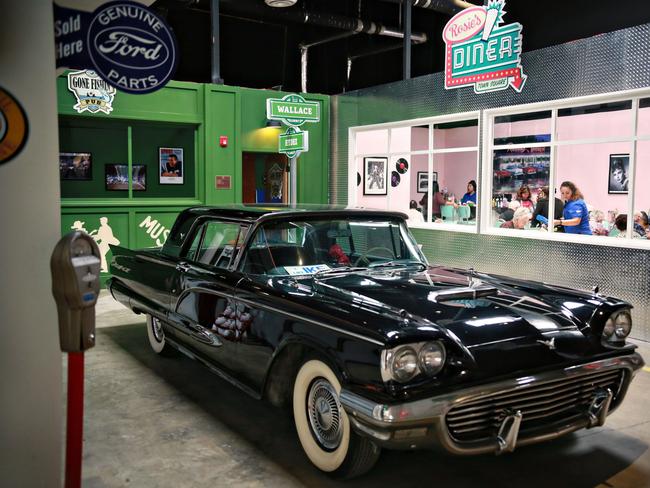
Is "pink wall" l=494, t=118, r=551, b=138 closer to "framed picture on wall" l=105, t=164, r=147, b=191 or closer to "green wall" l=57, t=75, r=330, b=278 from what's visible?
"green wall" l=57, t=75, r=330, b=278

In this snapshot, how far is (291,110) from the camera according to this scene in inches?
368

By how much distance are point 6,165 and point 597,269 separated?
21.8ft

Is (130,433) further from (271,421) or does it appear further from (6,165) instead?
(6,165)

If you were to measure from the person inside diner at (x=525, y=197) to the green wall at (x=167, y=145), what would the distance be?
4.00 meters

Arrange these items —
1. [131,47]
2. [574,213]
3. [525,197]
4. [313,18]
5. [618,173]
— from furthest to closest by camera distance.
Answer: [313,18], [618,173], [525,197], [574,213], [131,47]

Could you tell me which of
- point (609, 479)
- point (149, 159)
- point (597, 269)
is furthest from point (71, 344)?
point (149, 159)

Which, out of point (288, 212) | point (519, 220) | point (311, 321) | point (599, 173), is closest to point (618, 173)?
point (599, 173)

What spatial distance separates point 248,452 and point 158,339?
2.30 meters

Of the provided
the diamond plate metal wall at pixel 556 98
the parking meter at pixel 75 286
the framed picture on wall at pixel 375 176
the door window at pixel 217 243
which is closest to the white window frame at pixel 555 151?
the diamond plate metal wall at pixel 556 98

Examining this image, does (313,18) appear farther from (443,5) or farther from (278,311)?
(278,311)

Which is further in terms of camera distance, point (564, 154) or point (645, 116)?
point (564, 154)

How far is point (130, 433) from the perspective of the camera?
156 inches

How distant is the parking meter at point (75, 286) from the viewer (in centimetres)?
218

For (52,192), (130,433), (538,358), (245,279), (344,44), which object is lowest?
(130,433)
